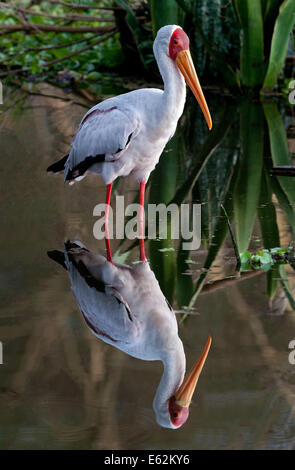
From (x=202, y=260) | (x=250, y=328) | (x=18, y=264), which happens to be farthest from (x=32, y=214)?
(x=250, y=328)

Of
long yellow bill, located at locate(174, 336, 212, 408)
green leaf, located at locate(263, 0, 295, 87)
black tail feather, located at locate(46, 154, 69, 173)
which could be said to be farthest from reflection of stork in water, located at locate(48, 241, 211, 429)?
green leaf, located at locate(263, 0, 295, 87)

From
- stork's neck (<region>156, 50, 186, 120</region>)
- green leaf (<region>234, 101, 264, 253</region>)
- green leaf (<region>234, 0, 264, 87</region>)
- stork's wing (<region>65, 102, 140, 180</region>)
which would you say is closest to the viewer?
stork's neck (<region>156, 50, 186, 120</region>)

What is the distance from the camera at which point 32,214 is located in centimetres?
546

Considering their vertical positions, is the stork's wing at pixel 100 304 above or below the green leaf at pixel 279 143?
above

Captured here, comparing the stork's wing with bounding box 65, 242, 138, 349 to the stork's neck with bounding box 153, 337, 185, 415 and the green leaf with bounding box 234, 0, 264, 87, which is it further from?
the green leaf with bounding box 234, 0, 264, 87

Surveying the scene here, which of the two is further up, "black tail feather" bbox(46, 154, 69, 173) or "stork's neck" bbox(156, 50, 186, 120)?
"stork's neck" bbox(156, 50, 186, 120)

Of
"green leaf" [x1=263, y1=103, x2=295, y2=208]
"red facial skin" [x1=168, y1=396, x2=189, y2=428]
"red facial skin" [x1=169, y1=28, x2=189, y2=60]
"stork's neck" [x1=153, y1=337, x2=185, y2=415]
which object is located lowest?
"green leaf" [x1=263, y1=103, x2=295, y2=208]

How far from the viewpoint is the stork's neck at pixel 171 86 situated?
4.60m

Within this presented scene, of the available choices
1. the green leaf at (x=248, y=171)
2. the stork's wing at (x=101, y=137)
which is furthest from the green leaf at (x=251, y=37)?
the stork's wing at (x=101, y=137)

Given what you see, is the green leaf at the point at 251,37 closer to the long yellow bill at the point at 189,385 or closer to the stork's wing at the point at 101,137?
the stork's wing at the point at 101,137

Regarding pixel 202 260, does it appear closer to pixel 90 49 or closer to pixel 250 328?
pixel 250 328

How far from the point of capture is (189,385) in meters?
3.10

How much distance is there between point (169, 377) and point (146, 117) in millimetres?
2026

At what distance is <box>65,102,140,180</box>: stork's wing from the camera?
4734mm
